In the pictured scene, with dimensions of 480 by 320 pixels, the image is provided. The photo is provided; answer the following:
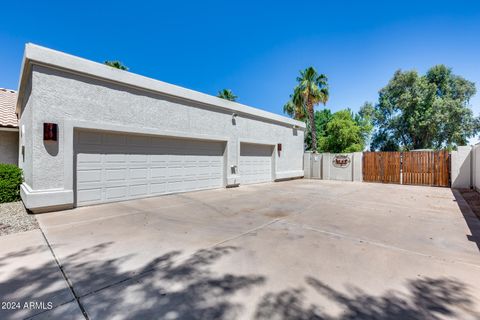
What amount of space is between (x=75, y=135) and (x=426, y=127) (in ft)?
95.7

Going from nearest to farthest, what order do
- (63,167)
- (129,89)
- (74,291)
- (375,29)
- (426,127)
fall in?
(74,291) → (63,167) → (129,89) → (375,29) → (426,127)

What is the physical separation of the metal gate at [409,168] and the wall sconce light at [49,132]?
1488 cm

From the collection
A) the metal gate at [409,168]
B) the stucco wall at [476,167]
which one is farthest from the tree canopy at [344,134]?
the stucco wall at [476,167]

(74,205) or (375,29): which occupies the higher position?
(375,29)

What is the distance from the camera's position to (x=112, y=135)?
682cm

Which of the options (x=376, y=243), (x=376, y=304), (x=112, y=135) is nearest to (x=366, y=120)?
(x=376, y=243)

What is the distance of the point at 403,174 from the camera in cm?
1255

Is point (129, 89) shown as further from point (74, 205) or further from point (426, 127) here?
point (426, 127)

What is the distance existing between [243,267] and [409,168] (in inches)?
527

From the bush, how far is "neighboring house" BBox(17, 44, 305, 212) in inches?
16.1

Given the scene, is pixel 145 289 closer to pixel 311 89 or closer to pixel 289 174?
pixel 289 174

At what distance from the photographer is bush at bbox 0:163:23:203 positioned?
6449mm

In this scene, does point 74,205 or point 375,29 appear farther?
point 375,29

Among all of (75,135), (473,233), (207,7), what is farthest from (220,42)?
(473,233)
